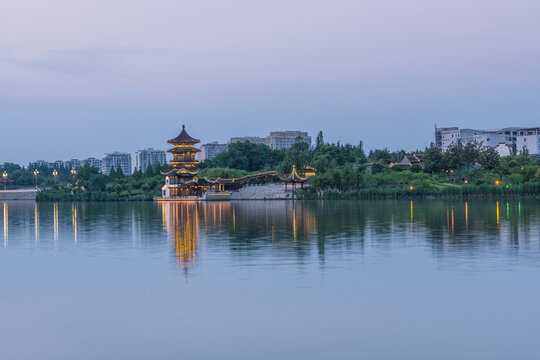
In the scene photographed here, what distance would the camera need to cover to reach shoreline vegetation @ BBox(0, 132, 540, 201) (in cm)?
6316

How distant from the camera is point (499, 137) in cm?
11300

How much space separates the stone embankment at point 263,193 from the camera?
76.0 metres

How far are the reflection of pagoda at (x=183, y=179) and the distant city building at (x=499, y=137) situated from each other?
46.9 meters

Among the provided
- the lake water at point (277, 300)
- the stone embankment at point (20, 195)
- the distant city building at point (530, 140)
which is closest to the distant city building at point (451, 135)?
the distant city building at point (530, 140)

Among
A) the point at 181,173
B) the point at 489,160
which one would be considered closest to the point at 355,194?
the point at 489,160

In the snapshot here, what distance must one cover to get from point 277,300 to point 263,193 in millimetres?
68656

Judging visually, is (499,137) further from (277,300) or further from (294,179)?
(277,300)

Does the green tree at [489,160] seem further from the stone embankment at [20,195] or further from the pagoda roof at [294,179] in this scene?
the stone embankment at [20,195]

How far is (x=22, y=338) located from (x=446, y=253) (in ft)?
36.5

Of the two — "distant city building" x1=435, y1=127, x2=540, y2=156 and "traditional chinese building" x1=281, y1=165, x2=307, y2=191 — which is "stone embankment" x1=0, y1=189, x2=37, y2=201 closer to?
"traditional chinese building" x1=281, y1=165, x2=307, y2=191

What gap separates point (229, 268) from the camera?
547 inches

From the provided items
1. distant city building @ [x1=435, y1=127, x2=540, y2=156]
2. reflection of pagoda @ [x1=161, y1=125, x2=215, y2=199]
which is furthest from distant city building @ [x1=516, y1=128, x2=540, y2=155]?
reflection of pagoda @ [x1=161, y1=125, x2=215, y2=199]

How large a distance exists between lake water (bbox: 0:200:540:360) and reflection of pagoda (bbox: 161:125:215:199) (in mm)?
66230

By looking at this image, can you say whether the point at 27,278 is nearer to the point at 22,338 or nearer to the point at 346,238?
the point at 22,338
